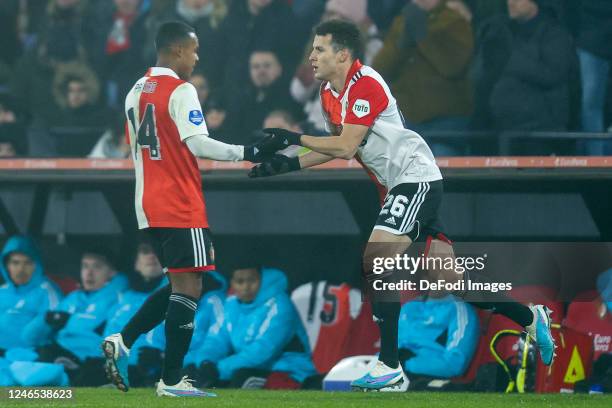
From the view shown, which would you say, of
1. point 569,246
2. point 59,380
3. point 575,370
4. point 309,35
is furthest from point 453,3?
point 59,380

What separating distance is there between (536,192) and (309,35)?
2.14 meters

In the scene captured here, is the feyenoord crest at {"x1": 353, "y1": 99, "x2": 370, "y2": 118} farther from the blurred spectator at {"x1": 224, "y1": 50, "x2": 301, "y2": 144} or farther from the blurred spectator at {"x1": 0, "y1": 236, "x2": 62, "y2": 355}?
the blurred spectator at {"x1": 0, "y1": 236, "x2": 62, "y2": 355}

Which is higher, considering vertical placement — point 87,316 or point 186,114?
point 186,114

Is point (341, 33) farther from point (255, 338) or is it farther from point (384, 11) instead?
point (255, 338)

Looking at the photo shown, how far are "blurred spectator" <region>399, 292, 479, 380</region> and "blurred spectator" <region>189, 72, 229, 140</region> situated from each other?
6.23 ft

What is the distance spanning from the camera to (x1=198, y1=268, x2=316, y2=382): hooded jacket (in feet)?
29.8

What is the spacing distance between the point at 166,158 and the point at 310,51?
3.28 m

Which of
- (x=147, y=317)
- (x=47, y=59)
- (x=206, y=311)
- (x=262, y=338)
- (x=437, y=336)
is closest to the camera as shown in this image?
(x=147, y=317)

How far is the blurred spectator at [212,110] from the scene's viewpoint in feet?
30.8

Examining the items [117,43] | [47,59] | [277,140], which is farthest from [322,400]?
[47,59]

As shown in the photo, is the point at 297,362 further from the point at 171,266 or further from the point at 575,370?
the point at 171,266

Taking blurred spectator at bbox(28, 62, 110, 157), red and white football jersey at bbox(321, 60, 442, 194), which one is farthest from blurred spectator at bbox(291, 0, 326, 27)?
red and white football jersey at bbox(321, 60, 442, 194)

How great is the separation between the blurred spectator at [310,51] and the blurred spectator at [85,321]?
195cm

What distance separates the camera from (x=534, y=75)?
862 cm
